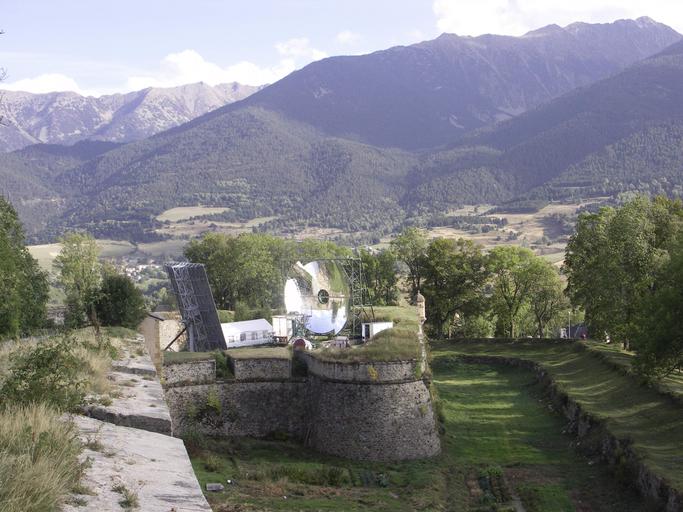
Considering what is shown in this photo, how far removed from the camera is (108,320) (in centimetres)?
4466

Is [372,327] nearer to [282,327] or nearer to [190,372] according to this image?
[282,327]

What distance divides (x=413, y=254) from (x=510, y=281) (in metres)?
9.48

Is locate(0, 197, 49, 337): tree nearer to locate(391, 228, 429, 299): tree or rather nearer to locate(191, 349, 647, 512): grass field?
locate(191, 349, 647, 512): grass field

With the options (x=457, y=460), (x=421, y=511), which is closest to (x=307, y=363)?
(x=457, y=460)

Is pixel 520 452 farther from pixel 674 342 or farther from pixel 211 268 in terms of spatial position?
pixel 211 268

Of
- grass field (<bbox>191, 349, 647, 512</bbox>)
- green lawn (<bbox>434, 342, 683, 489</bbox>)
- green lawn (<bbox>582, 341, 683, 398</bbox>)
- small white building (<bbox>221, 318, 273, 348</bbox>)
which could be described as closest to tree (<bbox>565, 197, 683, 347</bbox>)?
green lawn (<bbox>582, 341, 683, 398</bbox>)

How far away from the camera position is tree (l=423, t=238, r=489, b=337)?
72.5 metres

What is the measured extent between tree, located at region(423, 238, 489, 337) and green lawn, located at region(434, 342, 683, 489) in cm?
1586

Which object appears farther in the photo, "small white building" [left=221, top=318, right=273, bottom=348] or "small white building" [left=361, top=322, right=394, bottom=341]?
"small white building" [left=221, top=318, right=273, bottom=348]

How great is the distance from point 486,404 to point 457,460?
12862mm

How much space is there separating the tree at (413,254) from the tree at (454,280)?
1.41 metres

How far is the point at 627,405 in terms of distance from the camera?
3394 cm

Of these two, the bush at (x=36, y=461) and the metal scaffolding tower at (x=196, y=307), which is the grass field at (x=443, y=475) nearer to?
the bush at (x=36, y=461)

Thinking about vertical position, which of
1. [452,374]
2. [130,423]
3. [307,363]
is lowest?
[452,374]
